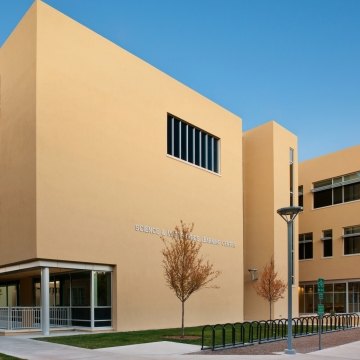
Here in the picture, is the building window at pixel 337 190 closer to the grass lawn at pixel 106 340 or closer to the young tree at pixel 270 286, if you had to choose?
the young tree at pixel 270 286

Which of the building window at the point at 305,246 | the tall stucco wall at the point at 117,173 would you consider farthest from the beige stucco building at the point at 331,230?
the tall stucco wall at the point at 117,173

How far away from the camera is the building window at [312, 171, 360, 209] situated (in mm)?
42812

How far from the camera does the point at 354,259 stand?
137ft

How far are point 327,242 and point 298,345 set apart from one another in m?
28.0

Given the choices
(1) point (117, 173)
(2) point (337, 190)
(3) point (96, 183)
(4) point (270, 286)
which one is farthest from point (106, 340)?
(2) point (337, 190)

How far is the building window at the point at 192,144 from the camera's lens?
30266mm

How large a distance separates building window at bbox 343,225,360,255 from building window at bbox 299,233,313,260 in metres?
3.94

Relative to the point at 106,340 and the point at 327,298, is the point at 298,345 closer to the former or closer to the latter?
the point at 106,340

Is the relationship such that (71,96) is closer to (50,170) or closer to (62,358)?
(50,170)

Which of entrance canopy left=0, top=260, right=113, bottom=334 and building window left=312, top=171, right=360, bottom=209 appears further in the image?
building window left=312, top=171, right=360, bottom=209

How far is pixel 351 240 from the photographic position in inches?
1677

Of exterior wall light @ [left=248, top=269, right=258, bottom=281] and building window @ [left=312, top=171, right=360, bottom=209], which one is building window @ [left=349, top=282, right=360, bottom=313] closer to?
building window @ [left=312, top=171, right=360, bottom=209]

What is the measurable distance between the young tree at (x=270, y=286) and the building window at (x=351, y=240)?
34.3 feet

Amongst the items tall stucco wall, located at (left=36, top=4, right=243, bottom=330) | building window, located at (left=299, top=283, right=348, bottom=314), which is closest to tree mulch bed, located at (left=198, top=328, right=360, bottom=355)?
tall stucco wall, located at (left=36, top=4, right=243, bottom=330)
